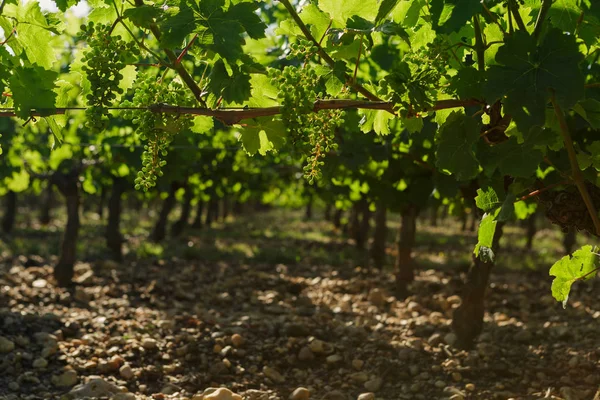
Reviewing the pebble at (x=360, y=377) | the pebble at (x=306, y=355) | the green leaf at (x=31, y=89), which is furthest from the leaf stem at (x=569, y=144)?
the pebble at (x=306, y=355)

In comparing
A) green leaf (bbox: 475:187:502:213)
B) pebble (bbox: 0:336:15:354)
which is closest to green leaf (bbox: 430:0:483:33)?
green leaf (bbox: 475:187:502:213)

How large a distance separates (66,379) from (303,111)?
10.6 ft

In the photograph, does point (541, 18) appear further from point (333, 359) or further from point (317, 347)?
point (317, 347)

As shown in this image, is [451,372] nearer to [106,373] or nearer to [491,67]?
[106,373]

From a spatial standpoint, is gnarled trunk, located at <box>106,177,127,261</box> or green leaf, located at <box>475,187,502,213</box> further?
gnarled trunk, located at <box>106,177,127,261</box>

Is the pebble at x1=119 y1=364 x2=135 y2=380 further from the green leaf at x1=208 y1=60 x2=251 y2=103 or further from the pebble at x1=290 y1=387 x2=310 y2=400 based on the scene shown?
the green leaf at x1=208 y1=60 x2=251 y2=103

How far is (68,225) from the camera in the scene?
908 centimetres

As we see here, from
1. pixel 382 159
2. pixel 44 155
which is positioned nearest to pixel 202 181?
pixel 44 155

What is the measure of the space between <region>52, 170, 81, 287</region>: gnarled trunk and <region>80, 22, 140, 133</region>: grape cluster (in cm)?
690

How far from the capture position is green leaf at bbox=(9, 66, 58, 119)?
267cm

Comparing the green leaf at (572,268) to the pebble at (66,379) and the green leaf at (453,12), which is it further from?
the pebble at (66,379)

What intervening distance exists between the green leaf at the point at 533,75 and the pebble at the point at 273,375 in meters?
3.36

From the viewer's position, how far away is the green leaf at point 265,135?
2.95 m

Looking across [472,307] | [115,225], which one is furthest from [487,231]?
[115,225]
